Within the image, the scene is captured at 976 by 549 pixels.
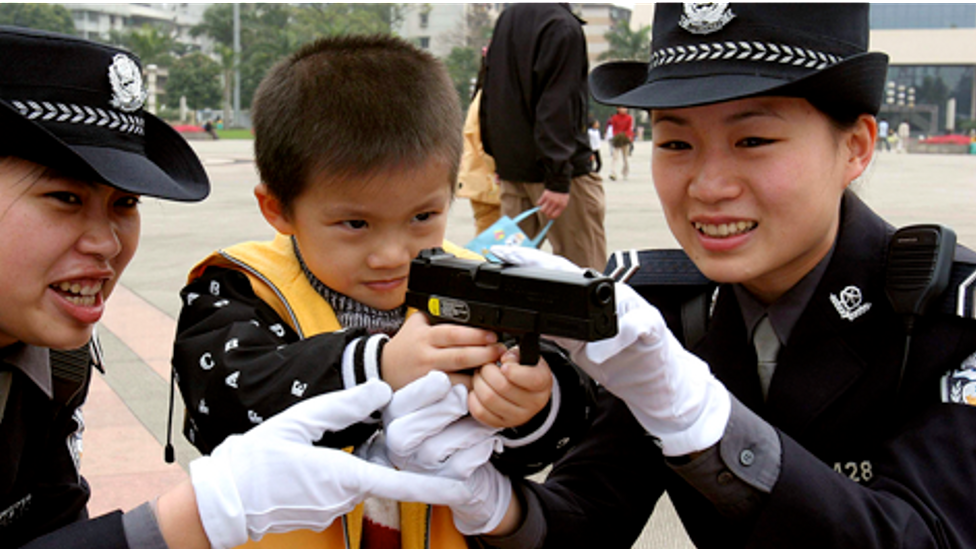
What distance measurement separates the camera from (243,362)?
5.55 feet

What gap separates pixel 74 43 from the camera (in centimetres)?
166

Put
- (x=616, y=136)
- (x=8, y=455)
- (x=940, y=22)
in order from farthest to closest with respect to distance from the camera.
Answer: (x=940, y=22) → (x=616, y=136) → (x=8, y=455)

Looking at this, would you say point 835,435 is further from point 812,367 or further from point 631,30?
point 631,30

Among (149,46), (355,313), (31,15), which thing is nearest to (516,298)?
(355,313)

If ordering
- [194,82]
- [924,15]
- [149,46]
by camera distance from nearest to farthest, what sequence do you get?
[149,46], [194,82], [924,15]

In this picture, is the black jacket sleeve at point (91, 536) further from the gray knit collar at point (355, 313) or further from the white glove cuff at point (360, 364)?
the gray knit collar at point (355, 313)

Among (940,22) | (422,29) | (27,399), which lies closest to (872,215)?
(27,399)

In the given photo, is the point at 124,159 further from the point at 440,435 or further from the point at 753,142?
the point at 753,142

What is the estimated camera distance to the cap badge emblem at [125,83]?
1700mm

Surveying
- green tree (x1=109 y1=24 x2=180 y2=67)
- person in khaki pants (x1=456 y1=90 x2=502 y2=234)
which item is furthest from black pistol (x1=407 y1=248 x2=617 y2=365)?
green tree (x1=109 y1=24 x2=180 y2=67)

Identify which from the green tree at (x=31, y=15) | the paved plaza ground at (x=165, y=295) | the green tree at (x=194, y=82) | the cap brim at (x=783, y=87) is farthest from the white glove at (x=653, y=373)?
the green tree at (x=31, y=15)

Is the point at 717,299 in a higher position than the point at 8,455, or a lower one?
higher

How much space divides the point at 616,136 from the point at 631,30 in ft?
207

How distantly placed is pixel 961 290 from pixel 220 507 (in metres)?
1.36
